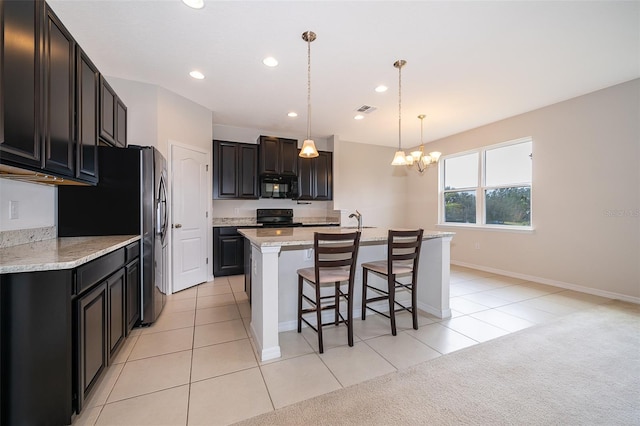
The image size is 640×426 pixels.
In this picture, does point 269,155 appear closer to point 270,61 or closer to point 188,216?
point 188,216

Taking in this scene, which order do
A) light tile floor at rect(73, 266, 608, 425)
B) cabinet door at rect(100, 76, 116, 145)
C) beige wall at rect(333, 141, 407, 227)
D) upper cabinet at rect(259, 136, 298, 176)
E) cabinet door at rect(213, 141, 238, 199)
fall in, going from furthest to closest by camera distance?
beige wall at rect(333, 141, 407, 227)
upper cabinet at rect(259, 136, 298, 176)
cabinet door at rect(213, 141, 238, 199)
cabinet door at rect(100, 76, 116, 145)
light tile floor at rect(73, 266, 608, 425)

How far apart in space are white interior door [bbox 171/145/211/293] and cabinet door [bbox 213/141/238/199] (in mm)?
487

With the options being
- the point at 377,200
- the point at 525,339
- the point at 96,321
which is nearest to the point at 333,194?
the point at 377,200

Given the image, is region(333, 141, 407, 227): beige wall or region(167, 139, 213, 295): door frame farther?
region(333, 141, 407, 227): beige wall

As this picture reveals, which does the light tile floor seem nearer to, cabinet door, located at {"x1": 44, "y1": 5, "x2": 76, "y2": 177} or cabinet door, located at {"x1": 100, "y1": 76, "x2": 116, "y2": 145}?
cabinet door, located at {"x1": 44, "y1": 5, "x2": 76, "y2": 177}

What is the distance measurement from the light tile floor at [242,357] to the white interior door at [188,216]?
518 millimetres

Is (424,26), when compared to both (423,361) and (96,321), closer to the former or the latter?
(423,361)

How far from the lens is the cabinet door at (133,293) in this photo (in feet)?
7.23

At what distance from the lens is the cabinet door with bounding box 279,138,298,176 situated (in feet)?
16.9

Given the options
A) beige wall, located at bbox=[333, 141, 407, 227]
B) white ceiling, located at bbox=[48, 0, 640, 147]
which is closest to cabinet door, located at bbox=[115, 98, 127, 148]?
white ceiling, located at bbox=[48, 0, 640, 147]

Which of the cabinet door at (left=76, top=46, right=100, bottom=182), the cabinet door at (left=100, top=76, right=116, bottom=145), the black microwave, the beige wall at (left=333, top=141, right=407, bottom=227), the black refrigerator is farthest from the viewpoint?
the beige wall at (left=333, top=141, right=407, bottom=227)

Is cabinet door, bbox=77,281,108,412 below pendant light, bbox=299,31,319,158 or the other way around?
below

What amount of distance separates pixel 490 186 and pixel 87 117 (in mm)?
5909

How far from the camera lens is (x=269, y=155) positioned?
16.5ft
